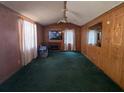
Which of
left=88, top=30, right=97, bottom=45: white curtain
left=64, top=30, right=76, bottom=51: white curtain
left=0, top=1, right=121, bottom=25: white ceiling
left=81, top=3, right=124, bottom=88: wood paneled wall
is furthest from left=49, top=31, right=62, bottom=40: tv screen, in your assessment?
left=81, top=3, right=124, bottom=88: wood paneled wall

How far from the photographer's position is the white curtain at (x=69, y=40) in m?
10.0

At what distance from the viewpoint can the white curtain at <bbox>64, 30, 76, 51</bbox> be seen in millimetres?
10016

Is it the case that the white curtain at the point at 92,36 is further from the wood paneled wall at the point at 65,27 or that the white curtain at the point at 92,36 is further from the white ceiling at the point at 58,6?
the wood paneled wall at the point at 65,27

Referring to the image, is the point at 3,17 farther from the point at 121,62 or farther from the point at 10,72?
the point at 121,62

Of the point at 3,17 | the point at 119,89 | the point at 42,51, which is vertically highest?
the point at 3,17

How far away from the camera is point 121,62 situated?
3086mm

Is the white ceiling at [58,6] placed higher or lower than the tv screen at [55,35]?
higher

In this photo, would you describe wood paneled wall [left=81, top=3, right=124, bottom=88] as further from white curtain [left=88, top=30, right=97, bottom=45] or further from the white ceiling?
white curtain [left=88, top=30, right=97, bottom=45]

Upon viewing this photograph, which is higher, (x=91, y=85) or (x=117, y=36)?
(x=117, y=36)

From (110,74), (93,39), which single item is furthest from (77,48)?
(110,74)

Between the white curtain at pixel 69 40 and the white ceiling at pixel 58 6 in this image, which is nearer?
the white ceiling at pixel 58 6

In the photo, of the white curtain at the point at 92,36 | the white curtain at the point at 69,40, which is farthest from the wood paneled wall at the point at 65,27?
the white curtain at the point at 92,36

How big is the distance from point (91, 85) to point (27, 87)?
166cm

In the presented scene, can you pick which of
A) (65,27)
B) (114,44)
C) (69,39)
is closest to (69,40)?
(69,39)
